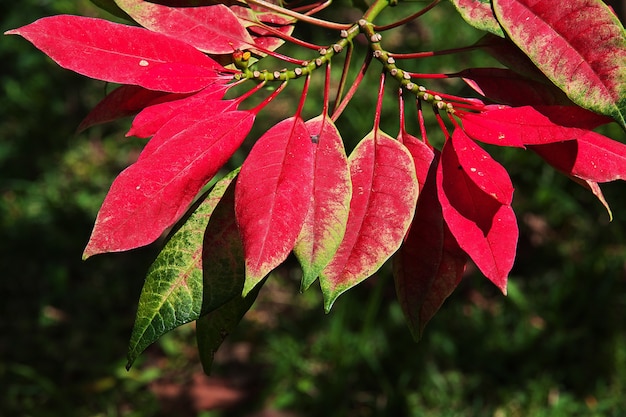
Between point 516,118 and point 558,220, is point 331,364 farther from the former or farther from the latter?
point 516,118

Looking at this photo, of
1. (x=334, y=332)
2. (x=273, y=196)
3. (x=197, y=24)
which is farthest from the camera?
(x=334, y=332)

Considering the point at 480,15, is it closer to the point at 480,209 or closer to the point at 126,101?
the point at 480,209

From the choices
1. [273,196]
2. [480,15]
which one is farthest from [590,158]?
[273,196]

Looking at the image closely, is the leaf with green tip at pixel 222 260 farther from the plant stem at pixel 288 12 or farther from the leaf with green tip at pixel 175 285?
the plant stem at pixel 288 12

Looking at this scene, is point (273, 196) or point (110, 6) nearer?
point (273, 196)

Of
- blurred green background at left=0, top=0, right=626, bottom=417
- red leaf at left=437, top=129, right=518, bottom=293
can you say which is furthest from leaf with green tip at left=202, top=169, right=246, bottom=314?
blurred green background at left=0, top=0, right=626, bottom=417

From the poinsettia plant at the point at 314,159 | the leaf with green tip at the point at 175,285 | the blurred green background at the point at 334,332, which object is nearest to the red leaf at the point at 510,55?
the poinsettia plant at the point at 314,159
